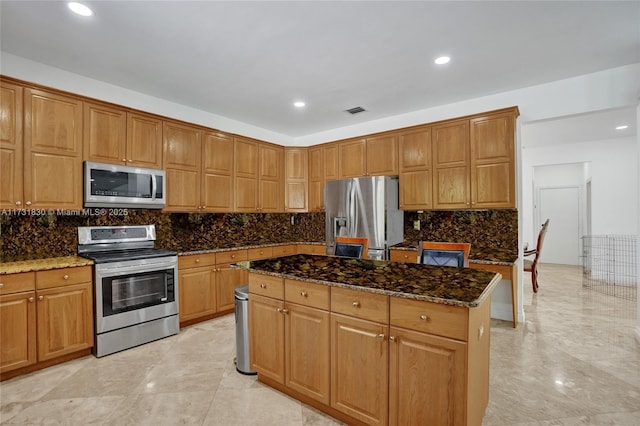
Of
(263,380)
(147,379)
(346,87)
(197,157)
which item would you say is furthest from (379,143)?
(147,379)

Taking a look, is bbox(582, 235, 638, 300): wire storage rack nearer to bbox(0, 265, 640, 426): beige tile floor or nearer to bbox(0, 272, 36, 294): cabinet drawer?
bbox(0, 265, 640, 426): beige tile floor

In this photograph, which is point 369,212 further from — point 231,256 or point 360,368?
point 360,368

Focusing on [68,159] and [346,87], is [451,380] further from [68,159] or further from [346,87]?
[68,159]

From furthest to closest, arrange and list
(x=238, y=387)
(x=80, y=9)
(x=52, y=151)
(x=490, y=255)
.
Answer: (x=490, y=255) → (x=52, y=151) → (x=238, y=387) → (x=80, y=9)

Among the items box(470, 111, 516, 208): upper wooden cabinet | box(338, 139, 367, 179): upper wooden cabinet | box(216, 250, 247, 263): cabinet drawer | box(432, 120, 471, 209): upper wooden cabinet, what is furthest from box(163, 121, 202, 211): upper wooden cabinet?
box(470, 111, 516, 208): upper wooden cabinet

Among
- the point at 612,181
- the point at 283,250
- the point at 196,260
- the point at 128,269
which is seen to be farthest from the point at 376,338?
the point at 612,181

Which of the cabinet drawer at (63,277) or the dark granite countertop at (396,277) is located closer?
the dark granite countertop at (396,277)

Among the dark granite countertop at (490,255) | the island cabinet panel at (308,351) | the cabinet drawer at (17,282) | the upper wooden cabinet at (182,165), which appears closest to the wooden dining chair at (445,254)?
the dark granite countertop at (490,255)

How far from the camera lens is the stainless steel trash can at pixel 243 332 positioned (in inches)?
99.8

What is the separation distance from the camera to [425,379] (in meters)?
1.56

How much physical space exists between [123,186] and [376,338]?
3.02 meters

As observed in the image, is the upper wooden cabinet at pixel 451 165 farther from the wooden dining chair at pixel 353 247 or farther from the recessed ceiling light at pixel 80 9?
the recessed ceiling light at pixel 80 9

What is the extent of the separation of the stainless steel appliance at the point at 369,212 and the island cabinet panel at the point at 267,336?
2167 mm

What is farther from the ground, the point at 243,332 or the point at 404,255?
the point at 404,255
